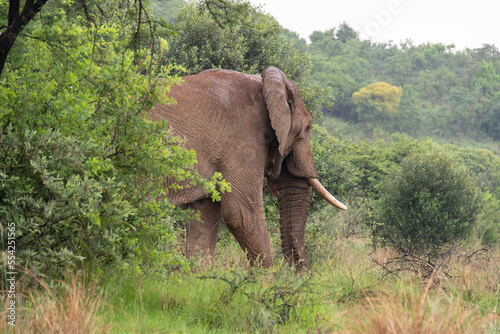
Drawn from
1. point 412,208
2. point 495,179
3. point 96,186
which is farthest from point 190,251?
point 495,179

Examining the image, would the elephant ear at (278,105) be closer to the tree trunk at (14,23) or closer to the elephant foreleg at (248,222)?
the elephant foreleg at (248,222)

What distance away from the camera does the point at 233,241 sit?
12.0m

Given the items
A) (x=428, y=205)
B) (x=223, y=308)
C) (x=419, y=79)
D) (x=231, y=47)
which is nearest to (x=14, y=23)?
(x=223, y=308)

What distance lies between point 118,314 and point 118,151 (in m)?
1.42

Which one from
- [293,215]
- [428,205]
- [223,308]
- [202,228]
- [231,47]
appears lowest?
[428,205]

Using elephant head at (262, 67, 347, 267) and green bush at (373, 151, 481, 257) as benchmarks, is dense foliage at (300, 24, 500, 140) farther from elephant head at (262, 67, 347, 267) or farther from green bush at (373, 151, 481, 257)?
elephant head at (262, 67, 347, 267)

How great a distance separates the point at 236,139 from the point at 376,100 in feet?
280

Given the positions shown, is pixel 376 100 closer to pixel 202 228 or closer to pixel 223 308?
pixel 202 228

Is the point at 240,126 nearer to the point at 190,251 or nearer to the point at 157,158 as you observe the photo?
the point at 190,251

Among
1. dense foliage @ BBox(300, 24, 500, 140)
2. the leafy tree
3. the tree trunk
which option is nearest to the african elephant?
the tree trunk

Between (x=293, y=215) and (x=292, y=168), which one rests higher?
(x=292, y=168)

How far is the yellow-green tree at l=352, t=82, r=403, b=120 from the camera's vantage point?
90.4 m

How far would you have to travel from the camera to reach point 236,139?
25.8ft

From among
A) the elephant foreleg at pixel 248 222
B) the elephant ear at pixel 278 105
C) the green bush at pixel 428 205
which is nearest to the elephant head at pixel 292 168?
the elephant ear at pixel 278 105
